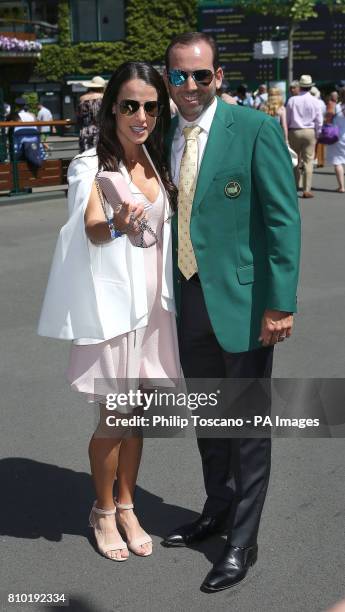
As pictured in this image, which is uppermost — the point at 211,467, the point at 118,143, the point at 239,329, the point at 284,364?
the point at 118,143

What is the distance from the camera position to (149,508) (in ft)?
12.4

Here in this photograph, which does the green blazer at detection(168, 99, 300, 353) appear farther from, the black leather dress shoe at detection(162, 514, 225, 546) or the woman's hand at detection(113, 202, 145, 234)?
the black leather dress shoe at detection(162, 514, 225, 546)

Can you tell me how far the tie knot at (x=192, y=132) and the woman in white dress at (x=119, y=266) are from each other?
12 cm

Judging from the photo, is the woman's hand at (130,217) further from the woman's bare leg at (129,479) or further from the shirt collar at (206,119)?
the woman's bare leg at (129,479)

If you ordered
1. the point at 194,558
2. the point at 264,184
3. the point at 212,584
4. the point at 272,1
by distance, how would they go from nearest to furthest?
the point at 264,184 < the point at 212,584 < the point at 194,558 < the point at 272,1

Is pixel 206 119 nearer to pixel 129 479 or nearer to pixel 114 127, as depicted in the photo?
pixel 114 127

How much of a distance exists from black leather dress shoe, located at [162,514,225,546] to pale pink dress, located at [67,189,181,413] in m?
0.62

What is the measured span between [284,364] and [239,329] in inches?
111

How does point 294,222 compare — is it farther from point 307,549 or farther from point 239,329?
point 307,549

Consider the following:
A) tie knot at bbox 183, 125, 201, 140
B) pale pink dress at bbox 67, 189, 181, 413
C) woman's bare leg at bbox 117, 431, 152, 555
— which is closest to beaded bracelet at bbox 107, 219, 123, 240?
pale pink dress at bbox 67, 189, 181, 413

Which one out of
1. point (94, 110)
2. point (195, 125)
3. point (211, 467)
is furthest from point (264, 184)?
point (94, 110)

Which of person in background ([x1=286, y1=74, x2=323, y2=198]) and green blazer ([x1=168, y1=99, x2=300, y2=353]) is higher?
green blazer ([x1=168, y1=99, x2=300, y2=353])

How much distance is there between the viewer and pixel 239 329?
305 cm

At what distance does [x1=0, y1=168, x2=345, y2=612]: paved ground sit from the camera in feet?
10.2
